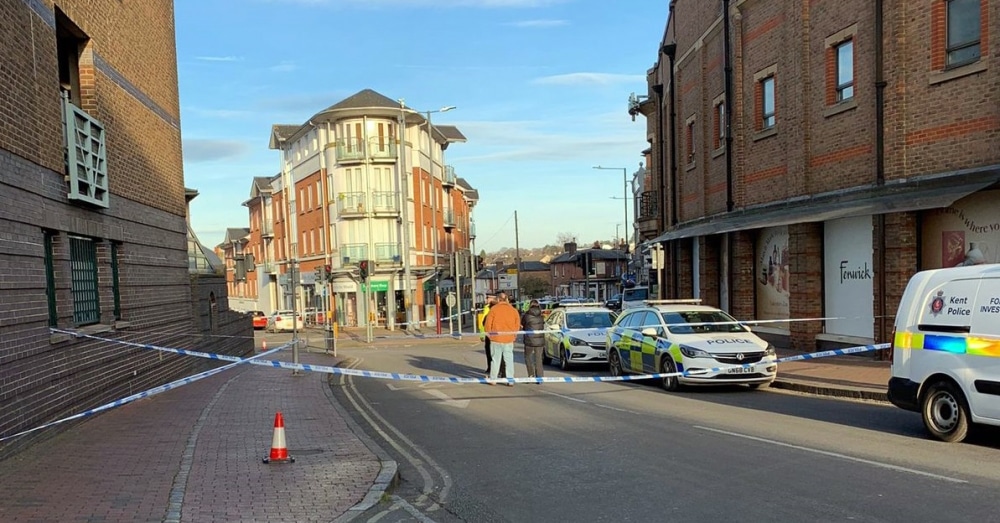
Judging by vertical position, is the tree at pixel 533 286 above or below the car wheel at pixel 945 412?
below

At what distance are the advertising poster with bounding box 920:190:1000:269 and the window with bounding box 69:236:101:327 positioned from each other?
1384cm

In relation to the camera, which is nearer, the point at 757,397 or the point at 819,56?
the point at 757,397

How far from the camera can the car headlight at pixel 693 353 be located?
12.9 m

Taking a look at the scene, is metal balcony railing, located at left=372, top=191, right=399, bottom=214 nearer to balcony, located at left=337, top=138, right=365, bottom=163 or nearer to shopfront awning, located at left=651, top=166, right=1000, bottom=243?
balcony, located at left=337, top=138, right=365, bottom=163

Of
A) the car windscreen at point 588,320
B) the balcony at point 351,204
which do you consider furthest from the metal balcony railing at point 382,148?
the car windscreen at point 588,320

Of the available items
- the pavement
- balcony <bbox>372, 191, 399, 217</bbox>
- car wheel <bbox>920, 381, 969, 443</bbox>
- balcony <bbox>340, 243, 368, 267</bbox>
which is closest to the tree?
balcony <bbox>372, 191, 399, 217</bbox>

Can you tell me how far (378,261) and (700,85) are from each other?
94.6ft

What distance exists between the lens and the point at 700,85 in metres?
24.3

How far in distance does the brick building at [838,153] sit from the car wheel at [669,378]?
16.7ft

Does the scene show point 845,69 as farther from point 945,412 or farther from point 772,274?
point 945,412

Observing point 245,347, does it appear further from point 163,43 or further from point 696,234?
point 696,234

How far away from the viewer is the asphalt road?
239 inches

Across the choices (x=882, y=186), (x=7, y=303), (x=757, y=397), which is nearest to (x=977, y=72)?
(x=882, y=186)

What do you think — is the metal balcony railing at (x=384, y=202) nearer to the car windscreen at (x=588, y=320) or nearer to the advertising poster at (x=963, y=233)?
the car windscreen at (x=588, y=320)
